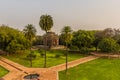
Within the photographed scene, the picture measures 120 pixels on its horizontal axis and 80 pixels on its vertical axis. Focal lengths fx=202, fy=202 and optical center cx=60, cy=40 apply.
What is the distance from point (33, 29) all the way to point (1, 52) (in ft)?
87.7

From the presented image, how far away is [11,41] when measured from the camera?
74375mm

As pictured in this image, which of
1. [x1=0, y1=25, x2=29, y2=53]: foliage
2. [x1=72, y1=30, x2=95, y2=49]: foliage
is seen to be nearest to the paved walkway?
[x1=0, y1=25, x2=29, y2=53]: foliage

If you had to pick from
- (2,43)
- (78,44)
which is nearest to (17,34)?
(2,43)

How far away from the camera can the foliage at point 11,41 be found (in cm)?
7288

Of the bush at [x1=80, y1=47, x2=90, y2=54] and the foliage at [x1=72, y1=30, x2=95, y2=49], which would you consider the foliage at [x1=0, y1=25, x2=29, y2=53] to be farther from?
the foliage at [x1=72, y1=30, x2=95, y2=49]

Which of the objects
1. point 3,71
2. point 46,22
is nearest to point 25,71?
point 3,71

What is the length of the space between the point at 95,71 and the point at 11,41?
3394cm

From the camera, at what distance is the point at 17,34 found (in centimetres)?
7862

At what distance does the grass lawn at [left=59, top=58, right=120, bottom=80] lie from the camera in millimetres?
51400

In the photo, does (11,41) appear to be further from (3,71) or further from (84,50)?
(84,50)

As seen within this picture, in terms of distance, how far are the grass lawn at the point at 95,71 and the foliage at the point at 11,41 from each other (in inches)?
962

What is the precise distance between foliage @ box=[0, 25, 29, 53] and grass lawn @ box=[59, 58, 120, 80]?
24.4 meters

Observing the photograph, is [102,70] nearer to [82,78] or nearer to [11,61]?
[82,78]

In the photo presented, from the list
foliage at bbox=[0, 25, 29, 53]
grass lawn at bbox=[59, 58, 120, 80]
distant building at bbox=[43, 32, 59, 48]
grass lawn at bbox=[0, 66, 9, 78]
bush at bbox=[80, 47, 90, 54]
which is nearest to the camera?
grass lawn at bbox=[59, 58, 120, 80]
